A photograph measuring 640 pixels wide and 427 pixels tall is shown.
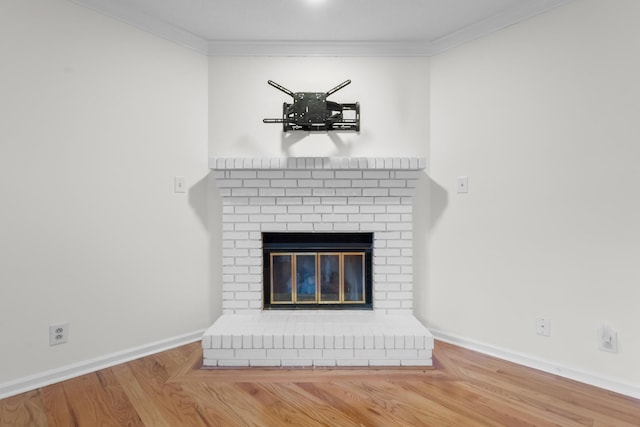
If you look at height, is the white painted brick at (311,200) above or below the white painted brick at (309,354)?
above

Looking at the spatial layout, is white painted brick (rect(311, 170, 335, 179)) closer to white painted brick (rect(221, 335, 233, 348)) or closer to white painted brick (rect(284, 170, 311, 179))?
white painted brick (rect(284, 170, 311, 179))

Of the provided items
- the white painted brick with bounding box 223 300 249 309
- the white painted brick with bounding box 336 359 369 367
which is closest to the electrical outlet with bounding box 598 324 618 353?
the white painted brick with bounding box 336 359 369 367

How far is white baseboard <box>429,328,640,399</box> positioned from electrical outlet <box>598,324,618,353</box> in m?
0.16

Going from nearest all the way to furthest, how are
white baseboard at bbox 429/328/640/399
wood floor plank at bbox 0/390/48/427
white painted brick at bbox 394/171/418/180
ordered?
1. wood floor plank at bbox 0/390/48/427
2. white baseboard at bbox 429/328/640/399
3. white painted brick at bbox 394/171/418/180

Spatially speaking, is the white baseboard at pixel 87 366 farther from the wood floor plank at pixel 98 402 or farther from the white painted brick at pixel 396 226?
the white painted brick at pixel 396 226

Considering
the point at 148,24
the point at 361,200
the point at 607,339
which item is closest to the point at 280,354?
the point at 361,200

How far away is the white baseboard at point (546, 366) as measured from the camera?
1.68 metres

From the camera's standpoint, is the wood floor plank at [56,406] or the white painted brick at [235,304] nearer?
the wood floor plank at [56,406]

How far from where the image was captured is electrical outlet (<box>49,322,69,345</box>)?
5.90 ft

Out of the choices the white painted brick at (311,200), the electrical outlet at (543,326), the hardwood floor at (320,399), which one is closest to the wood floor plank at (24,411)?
the hardwood floor at (320,399)

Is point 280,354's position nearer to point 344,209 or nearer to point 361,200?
point 344,209

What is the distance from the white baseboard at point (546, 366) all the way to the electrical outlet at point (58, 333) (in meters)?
2.43

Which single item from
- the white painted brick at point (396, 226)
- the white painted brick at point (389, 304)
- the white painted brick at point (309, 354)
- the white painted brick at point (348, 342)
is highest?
the white painted brick at point (396, 226)

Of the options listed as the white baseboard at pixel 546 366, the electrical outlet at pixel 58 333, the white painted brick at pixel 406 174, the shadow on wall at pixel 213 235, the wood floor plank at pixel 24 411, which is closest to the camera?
the wood floor plank at pixel 24 411
